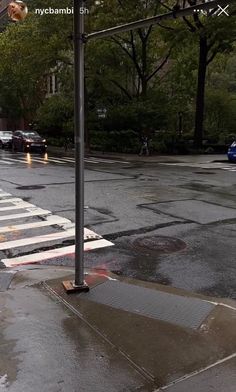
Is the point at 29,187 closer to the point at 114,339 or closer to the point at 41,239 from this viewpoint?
the point at 41,239

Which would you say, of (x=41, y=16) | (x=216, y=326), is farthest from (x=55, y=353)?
(x=41, y=16)

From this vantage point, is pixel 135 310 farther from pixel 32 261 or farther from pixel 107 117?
pixel 107 117

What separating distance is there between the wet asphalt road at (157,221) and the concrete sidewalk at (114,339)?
0.91 m

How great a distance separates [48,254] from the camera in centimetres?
756

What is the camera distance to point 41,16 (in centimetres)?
3152

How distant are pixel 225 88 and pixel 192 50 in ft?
30.6

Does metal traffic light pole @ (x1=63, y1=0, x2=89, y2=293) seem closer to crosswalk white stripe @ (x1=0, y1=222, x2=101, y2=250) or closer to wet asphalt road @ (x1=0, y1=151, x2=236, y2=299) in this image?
wet asphalt road @ (x1=0, y1=151, x2=236, y2=299)

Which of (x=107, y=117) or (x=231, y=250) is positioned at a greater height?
(x=107, y=117)

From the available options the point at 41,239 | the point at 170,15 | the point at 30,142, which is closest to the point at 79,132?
the point at 170,15

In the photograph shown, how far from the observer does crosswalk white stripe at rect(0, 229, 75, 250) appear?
8.07 meters

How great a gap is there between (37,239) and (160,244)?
Result: 2089mm

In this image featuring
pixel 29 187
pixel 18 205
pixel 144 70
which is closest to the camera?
pixel 18 205

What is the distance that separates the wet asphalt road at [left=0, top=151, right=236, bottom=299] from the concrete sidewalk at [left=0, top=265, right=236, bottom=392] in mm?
910

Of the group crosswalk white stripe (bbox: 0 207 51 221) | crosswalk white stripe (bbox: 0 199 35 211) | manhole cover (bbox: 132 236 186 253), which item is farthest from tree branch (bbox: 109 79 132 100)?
manhole cover (bbox: 132 236 186 253)
